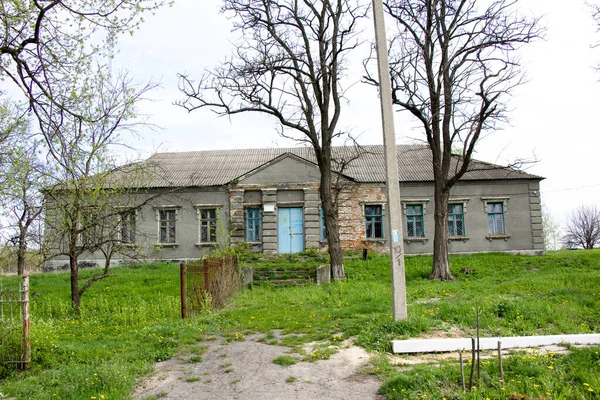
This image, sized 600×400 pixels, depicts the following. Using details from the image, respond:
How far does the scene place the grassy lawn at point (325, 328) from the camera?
5574 mm

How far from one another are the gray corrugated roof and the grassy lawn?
29.3 feet

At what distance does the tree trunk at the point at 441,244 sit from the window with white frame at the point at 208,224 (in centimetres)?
1175

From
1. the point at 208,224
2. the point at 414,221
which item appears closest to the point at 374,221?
the point at 414,221

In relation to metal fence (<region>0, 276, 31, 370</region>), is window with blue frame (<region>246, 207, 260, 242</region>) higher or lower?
higher

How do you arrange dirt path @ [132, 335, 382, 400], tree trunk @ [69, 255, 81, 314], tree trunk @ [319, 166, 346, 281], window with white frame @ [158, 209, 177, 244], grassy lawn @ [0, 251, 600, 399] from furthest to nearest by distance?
window with white frame @ [158, 209, 177, 244]
tree trunk @ [319, 166, 346, 281]
tree trunk @ [69, 255, 81, 314]
dirt path @ [132, 335, 382, 400]
grassy lawn @ [0, 251, 600, 399]

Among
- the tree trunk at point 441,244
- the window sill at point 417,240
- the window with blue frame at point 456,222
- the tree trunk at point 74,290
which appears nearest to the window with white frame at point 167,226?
the tree trunk at point 74,290

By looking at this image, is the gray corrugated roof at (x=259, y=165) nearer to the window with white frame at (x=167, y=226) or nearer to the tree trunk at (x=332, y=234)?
the window with white frame at (x=167, y=226)

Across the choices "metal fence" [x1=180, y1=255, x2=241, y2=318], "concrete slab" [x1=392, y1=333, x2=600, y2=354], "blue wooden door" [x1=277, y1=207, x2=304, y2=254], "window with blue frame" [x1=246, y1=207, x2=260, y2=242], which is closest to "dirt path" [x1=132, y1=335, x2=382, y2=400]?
"concrete slab" [x1=392, y1=333, x2=600, y2=354]

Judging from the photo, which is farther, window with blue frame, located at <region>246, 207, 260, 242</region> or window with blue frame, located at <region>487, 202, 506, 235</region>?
window with blue frame, located at <region>487, 202, 506, 235</region>

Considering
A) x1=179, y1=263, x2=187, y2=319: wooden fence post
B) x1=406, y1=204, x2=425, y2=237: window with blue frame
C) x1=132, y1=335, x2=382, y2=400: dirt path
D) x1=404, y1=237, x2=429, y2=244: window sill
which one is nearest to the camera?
x1=132, y1=335, x2=382, y2=400: dirt path

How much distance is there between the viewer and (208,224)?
82.5 feet

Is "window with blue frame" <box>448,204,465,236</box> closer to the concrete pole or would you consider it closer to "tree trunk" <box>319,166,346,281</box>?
"tree trunk" <box>319,166,346,281</box>

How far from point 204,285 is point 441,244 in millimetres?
9633

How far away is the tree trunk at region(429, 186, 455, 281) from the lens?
57.4 ft
